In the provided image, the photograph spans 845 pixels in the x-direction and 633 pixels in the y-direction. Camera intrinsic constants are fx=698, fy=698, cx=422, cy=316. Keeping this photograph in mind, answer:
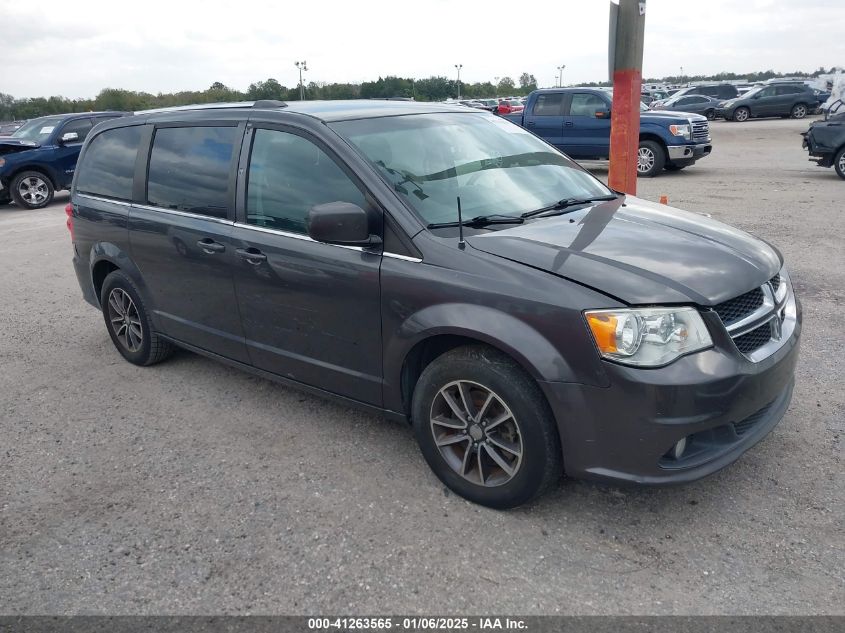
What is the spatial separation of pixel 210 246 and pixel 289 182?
2.24 feet

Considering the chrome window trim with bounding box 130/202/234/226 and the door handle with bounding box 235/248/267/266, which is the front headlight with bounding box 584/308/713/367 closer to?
the door handle with bounding box 235/248/267/266

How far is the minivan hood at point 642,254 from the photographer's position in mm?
2785

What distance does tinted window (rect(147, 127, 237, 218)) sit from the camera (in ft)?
13.3

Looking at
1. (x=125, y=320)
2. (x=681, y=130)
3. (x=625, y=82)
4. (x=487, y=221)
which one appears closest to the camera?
(x=487, y=221)

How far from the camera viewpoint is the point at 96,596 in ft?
9.04

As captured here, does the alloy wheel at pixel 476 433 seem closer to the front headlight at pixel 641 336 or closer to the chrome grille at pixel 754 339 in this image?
the front headlight at pixel 641 336

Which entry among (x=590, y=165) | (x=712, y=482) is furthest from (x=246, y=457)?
(x=590, y=165)

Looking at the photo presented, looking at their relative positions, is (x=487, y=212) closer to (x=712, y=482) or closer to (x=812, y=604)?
(x=712, y=482)

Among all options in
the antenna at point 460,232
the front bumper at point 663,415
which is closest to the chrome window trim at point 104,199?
the antenna at point 460,232

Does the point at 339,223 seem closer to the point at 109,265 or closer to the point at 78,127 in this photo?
the point at 109,265

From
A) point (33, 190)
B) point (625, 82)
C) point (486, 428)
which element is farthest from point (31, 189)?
point (486, 428)

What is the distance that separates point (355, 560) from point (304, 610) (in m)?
0.33

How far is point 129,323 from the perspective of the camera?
5105 millimetres

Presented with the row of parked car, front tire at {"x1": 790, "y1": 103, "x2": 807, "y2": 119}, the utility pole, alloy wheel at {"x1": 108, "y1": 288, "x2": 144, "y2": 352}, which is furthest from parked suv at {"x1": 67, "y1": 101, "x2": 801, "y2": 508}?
front tire at {"x1": 790, "y1": 103, "x2": 807, "y2": 119}
